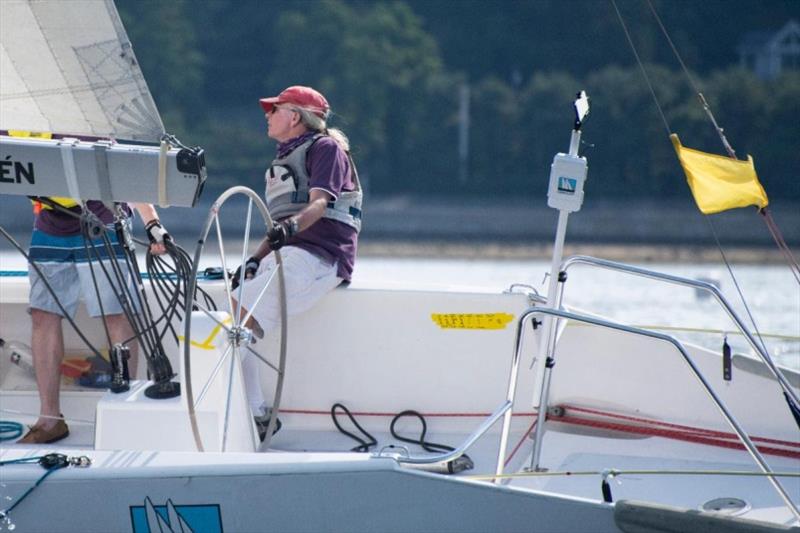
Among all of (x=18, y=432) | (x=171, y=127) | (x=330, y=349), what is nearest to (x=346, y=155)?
(x=330, y=349)

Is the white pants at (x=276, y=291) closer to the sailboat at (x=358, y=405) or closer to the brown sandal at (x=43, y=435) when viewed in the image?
the sailboat at (x=358, y=405)

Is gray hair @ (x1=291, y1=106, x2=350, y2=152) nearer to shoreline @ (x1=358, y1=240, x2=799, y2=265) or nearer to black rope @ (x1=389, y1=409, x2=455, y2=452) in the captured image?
black rope @ (x1=389, y1=409, x2=455, y2=452)

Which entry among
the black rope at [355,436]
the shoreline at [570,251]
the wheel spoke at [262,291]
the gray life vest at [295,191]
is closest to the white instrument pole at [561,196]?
the black rope at [355,436]

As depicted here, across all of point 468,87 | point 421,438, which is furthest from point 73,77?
point 468,87

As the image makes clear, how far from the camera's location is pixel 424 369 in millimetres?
4941

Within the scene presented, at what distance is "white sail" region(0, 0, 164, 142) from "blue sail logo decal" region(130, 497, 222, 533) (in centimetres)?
125

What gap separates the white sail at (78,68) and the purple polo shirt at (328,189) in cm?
65

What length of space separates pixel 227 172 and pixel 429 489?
2713cm

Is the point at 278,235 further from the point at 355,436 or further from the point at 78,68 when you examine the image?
the point at 355,436

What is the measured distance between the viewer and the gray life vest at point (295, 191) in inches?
184

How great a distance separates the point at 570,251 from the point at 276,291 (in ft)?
83.5

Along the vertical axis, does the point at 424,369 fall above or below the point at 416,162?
below

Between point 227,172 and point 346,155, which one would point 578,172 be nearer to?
point 346,155

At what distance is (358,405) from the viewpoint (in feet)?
16.3
